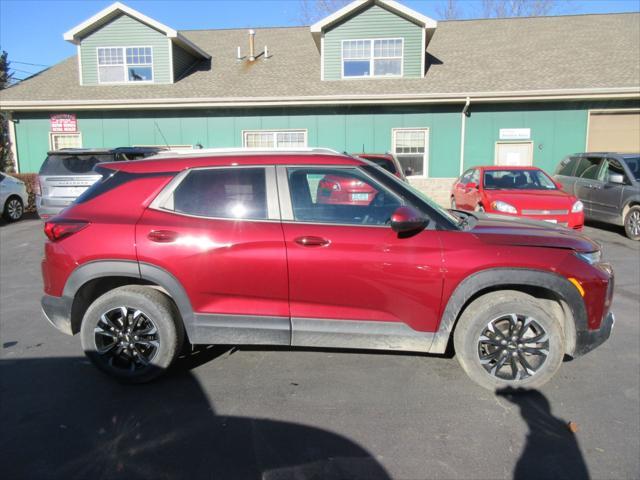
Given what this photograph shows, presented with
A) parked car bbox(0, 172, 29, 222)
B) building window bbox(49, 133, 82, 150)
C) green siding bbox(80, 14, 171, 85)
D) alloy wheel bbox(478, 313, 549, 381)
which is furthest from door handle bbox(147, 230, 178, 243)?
green siding bbox(80, 14, 171, 85)

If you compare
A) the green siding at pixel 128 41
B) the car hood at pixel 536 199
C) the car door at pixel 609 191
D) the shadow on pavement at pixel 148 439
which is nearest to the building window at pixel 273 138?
the green siding at pixel 128 41

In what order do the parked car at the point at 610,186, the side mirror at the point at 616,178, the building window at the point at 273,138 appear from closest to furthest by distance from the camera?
the parked car at the point at 610,186, the side mirror at the point at 616,178, the building window at the point at 273,138

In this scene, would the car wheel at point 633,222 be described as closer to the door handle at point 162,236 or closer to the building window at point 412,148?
the building window at point 412,148

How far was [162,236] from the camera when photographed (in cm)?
357

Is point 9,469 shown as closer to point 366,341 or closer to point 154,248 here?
point 154,248

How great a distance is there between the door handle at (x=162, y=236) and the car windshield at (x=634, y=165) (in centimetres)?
1014

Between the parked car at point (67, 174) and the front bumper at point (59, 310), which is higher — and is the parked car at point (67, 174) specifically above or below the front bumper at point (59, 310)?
above

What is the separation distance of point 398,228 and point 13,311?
469 centimetres

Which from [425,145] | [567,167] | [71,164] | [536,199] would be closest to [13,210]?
[71,164]

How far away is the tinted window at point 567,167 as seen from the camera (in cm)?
1202

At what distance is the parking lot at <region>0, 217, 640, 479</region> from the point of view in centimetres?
279

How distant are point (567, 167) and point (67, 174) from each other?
1161 cm

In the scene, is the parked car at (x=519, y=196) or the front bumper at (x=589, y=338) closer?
the front bumper at (x=589, y=338)

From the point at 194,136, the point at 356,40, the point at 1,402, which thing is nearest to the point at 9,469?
the point at 1,402
